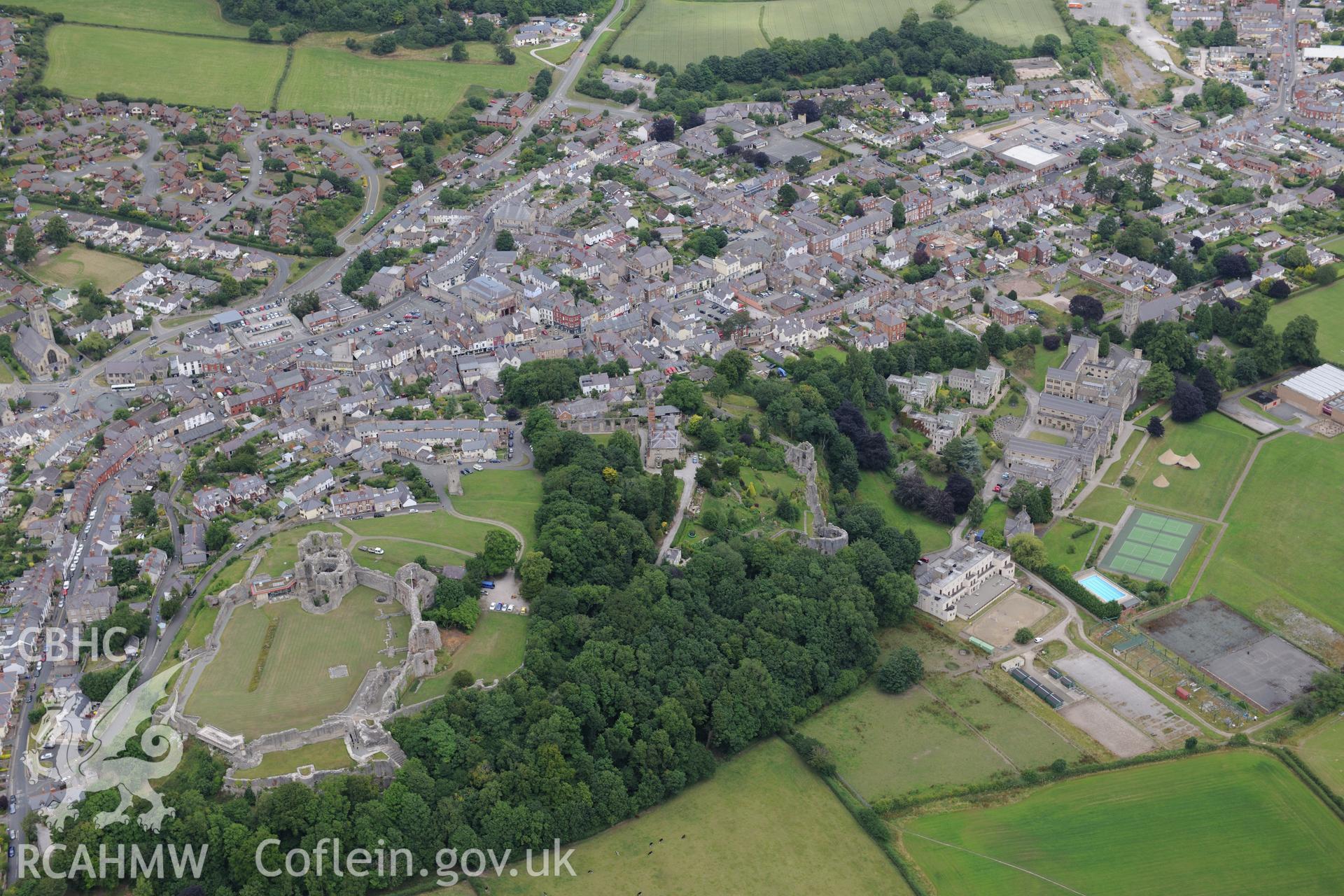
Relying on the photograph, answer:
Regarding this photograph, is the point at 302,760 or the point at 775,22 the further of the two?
the point at 775,22

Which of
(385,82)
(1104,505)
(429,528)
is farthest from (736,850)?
(385,82)

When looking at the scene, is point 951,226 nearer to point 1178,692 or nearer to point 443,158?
point 443,158

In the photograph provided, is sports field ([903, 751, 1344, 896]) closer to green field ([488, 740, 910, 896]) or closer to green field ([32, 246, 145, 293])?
green field ([488, 740, 910, 896])

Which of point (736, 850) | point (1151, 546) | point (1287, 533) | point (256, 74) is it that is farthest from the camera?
point (256, 74)

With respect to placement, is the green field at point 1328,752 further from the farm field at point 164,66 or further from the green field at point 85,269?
the farm field at point 164,66

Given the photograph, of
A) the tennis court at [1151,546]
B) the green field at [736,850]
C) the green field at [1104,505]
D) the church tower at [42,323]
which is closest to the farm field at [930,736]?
the green field at [736,850]

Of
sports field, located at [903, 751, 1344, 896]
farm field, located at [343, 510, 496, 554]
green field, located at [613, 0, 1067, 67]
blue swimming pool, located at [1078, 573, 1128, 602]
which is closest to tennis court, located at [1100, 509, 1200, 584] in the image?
blue swimming pool, located at [1078, 573, 1128, 602]

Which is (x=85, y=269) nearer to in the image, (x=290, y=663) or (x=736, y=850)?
(x=290, y=663)
